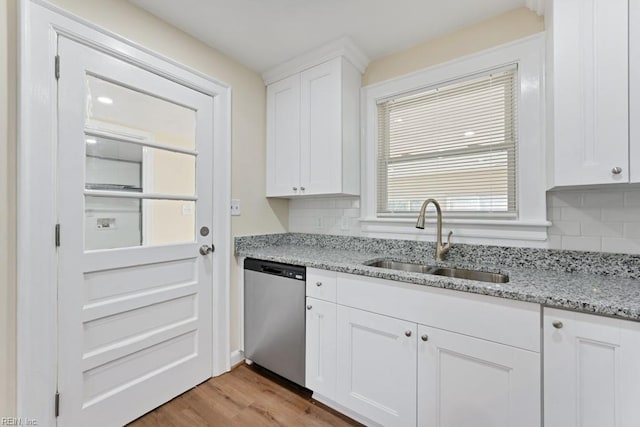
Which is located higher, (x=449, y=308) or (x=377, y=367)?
(x=449, y=308)

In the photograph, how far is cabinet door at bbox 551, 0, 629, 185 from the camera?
1.17 m

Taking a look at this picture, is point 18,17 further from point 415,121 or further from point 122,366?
point 415,121

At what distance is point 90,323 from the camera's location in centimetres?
146

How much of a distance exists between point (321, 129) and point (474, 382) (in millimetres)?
1779

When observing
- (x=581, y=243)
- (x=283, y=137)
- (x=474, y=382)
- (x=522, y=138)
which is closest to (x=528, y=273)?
(x=581, y=243)

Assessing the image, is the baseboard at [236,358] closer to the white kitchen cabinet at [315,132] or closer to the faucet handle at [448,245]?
the white kitchen cabinet at [315,132]

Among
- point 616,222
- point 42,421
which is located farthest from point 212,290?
point 616,222

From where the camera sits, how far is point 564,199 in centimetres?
154

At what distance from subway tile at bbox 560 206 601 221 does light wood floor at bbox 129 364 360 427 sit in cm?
165

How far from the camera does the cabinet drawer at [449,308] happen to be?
1113mm

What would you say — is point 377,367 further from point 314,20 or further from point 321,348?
point 314,20

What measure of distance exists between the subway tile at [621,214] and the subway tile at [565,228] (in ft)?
0.38

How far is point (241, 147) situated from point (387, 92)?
1.22m

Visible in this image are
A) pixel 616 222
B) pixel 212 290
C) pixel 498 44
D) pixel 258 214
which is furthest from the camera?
pixel 258 214
